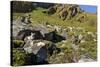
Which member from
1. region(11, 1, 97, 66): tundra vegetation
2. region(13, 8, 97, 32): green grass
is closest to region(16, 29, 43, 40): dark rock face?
region(11, 1, 97, 66): tundra vegetation

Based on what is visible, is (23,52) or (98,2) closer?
(23,52)

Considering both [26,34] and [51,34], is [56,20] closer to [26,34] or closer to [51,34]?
[51,34]

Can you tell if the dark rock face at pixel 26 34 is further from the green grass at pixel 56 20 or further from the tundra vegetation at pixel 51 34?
the green grass at pixel 56 20

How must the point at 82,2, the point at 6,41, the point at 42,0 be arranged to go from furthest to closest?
1. the point at 82,2
2. the point at 42,0
3. the point at 6,41

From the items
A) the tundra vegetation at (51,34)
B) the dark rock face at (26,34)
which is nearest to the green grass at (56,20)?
the tundra vegetation at (51,34)

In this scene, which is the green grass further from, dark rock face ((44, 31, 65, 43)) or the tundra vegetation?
dark rock face ((44, 31, 65, 43))

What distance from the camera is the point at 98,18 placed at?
8.14 feet

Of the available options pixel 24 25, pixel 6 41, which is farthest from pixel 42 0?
pixel 6 41

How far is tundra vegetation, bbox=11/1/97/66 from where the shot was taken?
2146 mm

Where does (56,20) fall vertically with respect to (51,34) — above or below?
above

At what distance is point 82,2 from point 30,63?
0.88 m

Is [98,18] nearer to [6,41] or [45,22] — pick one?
[45,22]

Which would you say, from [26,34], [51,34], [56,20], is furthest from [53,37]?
[26,34]

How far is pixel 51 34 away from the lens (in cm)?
227
